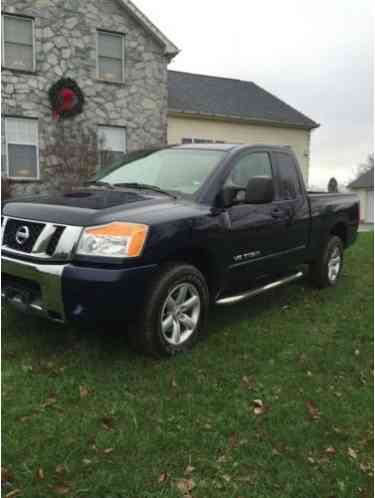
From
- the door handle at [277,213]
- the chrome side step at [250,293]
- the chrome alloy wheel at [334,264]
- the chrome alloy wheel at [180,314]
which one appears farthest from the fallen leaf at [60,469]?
the chrome alloy wheel at [334,264]

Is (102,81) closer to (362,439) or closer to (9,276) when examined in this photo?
(9,276)

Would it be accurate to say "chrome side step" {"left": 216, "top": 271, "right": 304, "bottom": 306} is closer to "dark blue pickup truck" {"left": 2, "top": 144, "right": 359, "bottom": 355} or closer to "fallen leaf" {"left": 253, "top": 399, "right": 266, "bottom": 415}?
"dark blue pickup truck" {"left": 2, "top": 144, "right": 359, "bottom": 355}

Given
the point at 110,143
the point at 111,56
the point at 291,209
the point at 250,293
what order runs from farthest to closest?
the point at 110,143 → the point at 111,56 → the point at 291,209 → the point at 250,293

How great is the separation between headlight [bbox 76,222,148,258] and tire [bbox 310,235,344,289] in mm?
3485

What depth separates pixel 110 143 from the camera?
15898 millimetres

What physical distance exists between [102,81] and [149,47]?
221cm

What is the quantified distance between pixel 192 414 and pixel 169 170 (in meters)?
2.48

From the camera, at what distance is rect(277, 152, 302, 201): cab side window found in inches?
209

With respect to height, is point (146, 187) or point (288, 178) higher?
point (288, 178)

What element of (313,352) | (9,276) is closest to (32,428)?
(9,276)

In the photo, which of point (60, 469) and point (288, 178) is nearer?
point (60, 469)

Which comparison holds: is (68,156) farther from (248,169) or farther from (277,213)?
(277,213)

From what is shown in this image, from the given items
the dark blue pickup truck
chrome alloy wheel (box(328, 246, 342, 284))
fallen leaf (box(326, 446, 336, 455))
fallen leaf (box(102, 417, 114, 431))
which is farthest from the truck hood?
chrome alloy wheel (box(328, 246, 342, 284))

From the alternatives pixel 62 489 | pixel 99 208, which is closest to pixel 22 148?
pixel 99 208
